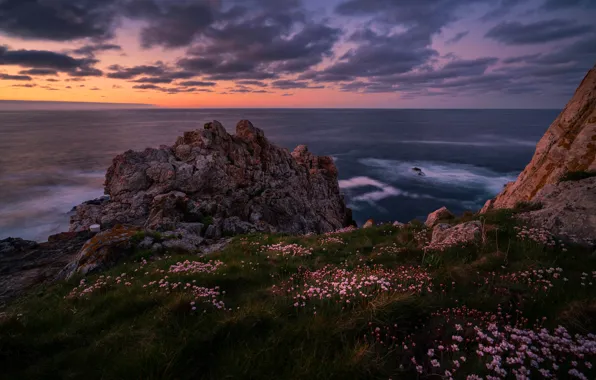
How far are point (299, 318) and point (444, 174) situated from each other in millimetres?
76327

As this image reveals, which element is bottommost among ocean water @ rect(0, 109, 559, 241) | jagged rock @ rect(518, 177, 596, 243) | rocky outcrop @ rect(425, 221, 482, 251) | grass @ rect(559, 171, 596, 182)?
ocean water @ rect(0, 109, 559, 241)

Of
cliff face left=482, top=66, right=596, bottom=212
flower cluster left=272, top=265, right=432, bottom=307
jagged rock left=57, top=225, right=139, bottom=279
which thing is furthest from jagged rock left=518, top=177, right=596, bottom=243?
jagged rock left=57, top=225, right=139, bottom=279

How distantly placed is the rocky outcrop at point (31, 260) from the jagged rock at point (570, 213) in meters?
19.3

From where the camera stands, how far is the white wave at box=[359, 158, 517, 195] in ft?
209

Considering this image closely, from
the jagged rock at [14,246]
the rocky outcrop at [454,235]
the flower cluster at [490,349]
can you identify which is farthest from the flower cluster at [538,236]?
the jagged rock at [14,246]

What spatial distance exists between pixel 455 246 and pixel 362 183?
184 ft

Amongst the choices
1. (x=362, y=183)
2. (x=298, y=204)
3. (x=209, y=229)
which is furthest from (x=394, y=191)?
(x=209, y=229)

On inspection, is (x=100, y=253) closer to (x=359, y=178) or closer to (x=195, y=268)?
(x=195, y=268)

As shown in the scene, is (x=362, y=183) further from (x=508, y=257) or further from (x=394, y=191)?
(x=508, y=257)

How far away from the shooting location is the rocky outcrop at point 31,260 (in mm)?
13099

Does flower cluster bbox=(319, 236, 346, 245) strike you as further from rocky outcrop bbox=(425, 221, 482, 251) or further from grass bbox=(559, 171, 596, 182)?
grass bbox=(559, 171, 596, 182)

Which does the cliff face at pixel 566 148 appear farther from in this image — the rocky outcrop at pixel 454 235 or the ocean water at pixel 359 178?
the ocean water at pixel 359 178

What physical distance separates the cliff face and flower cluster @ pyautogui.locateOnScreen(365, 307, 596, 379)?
47.2 ft

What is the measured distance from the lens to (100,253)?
12500mm
